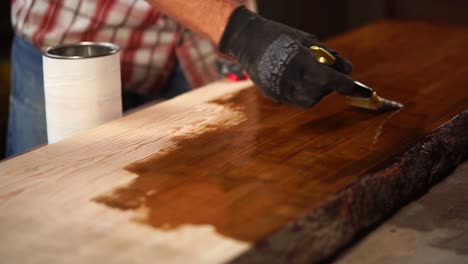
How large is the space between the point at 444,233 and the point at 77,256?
752mm

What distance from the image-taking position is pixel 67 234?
4.34ft

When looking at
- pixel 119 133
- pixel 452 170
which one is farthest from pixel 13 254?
pixel 452 170

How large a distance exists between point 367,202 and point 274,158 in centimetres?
24

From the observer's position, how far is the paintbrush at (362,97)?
1795 millimetres

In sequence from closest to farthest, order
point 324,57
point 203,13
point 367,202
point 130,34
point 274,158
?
point 367,202
point 274,158
point 324,57
point 203,13
point 130,34

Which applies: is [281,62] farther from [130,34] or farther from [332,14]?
[332,14]

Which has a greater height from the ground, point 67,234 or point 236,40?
point 236,40

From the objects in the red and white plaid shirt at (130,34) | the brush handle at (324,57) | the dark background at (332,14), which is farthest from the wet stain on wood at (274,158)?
the dark background at (332,14)

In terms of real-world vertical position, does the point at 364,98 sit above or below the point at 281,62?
below

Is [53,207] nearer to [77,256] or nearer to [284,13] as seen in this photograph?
[77,256]

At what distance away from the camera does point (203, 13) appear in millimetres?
1977

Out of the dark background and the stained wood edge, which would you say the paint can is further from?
the dark background

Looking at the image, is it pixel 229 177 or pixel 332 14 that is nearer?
pixel 229 177

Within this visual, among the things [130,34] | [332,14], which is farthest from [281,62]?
[332,14]
